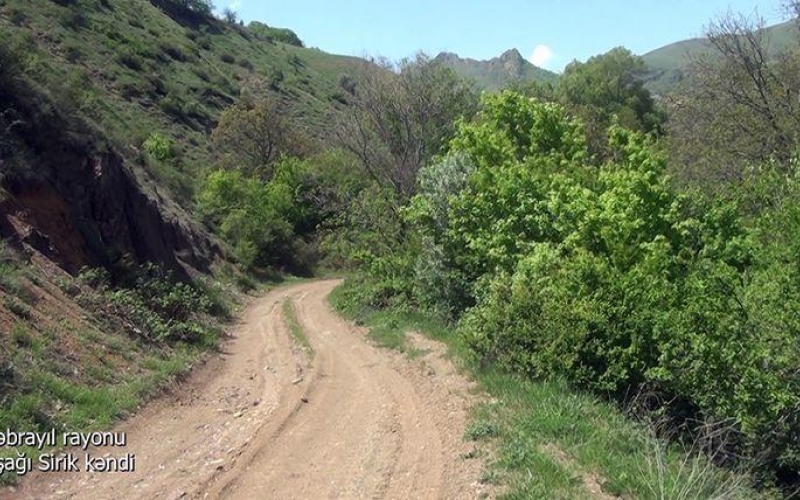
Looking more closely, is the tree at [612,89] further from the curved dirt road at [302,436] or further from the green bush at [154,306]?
the curved dirt road at [302,436]

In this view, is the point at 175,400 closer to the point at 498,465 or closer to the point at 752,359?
the point at 498,465

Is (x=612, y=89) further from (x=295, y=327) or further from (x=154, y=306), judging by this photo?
(x=154, y=306)

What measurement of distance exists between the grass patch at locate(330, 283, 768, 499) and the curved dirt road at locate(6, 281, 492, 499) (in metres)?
0.39

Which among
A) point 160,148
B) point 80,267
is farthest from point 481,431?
point 160,148

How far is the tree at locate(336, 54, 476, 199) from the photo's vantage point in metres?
29.5

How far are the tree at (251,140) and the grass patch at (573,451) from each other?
4281cm

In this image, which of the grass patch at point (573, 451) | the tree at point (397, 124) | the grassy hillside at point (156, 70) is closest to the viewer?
the grass patch at point (573, 451)

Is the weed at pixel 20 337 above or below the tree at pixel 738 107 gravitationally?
below

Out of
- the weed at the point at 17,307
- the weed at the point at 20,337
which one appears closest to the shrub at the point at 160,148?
the weed at the point at 17,307

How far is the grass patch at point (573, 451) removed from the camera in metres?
7.34

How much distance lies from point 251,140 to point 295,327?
3351cm

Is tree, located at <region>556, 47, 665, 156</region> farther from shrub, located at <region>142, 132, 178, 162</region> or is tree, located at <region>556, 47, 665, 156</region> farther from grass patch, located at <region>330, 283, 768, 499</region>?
grass patch, located at <region>330, 283, 768, 499</region>

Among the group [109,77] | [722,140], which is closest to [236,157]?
[109,77]

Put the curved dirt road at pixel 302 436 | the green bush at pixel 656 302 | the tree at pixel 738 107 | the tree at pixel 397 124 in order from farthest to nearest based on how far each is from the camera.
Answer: the tree at pixel 397 124, the tree at pixel 738 107, the green bush at pixel 656 302, the curved dirt road at pixel 302 436
